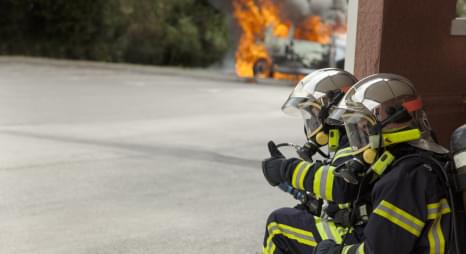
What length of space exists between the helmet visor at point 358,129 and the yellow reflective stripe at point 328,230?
0.39 m

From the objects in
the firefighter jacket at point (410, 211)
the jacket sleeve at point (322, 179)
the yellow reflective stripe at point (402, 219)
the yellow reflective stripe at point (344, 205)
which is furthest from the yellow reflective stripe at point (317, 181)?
the yellow reflective stripe at point (402, 219)

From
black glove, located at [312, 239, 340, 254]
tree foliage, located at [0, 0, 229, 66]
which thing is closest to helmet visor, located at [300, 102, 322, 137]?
black glove, located at [312, 239, 340, 254]

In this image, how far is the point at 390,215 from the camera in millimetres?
2248

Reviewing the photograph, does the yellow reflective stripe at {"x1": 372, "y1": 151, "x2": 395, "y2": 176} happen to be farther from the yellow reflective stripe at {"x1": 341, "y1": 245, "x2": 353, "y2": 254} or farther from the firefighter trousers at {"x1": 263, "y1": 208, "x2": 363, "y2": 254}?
the firefighter trousers at {"x1": 263, "y1": 208, "x2": 363, "y2": 254}

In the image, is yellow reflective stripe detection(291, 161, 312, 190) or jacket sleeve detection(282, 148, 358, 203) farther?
yellow reflective stripe detection(291, 161, 312, 190)

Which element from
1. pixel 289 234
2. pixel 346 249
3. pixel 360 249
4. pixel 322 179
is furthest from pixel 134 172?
pixel 360 249

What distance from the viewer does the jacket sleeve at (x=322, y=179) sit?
2.65 metres

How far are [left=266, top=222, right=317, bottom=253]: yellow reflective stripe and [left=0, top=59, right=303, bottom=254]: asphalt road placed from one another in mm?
1353

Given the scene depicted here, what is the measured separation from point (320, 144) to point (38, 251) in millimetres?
2062

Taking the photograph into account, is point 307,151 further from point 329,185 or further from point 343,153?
point 329,185

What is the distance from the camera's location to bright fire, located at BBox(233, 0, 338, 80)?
23.6 m

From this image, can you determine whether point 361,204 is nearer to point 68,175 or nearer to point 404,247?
point 404,247

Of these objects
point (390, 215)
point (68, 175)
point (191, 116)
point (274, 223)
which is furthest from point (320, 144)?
point (191, 116)

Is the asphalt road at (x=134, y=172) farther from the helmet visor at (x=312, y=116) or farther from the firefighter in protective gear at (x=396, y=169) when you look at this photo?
the firefighter in protective gear at (x=396, y=169)
